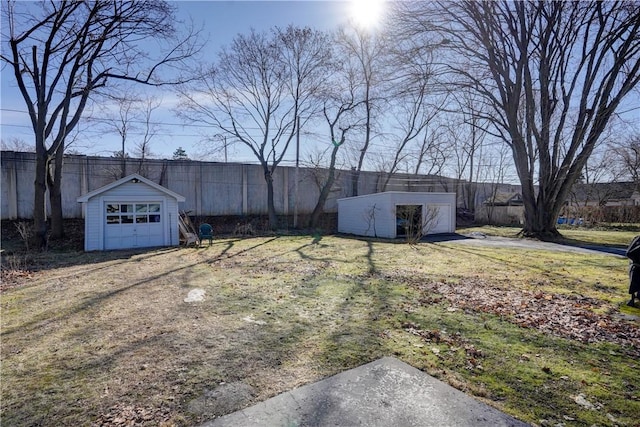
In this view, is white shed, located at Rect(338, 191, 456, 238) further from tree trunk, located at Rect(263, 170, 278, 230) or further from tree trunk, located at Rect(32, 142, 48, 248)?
tree trunk, located at Rect(32, 142, 48, 248)

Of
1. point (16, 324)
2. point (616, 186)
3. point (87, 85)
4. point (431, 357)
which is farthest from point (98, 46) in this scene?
point (616, 186)

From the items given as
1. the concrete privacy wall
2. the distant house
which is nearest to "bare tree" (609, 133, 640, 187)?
the distant house

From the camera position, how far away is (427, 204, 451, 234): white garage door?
17641 millimetres

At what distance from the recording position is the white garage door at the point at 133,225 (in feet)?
39.6

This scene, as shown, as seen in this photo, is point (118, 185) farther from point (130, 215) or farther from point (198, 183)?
point (198, 183)

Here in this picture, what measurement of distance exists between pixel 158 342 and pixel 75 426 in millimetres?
1384

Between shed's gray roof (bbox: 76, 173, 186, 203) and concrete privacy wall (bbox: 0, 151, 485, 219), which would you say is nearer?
shed's gray roof (bbox: 76, 173, 186, 203)

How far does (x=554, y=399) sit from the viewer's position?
2590 millimetres

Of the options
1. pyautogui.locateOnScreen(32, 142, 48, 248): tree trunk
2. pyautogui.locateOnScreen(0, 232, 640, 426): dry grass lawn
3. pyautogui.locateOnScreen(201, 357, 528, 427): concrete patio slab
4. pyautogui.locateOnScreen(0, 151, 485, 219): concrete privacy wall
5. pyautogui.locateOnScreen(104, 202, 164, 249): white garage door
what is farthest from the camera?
pyautogui.locateOnScreen(0, 151, 485, 219): concrete privacy wall

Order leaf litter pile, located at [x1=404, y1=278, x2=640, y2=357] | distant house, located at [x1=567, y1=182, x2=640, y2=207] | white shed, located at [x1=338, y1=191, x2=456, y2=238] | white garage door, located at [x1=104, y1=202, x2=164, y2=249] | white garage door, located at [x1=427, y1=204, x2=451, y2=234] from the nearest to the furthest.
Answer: leaf litter pile, located at [x1=404, y1=278, x2=640, y2=357] → white garage door, located at [x1=104, y1=202, x2=164, y2=249] → white shed, located at [x1=338, y1=191, x2=456, y2=238] → white garage door, located at [x1=427, y1=204, x2=451, y2=234] → distant house, located at [x1=567, y1=182, x2=640, y2=207]

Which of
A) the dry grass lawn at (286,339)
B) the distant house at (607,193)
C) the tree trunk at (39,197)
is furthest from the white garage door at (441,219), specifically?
the distant house at (607,193)

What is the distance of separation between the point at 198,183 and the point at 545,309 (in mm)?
16414

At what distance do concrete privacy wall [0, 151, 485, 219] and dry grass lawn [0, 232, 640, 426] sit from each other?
8.57m

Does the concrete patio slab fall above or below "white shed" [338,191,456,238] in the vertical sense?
below
